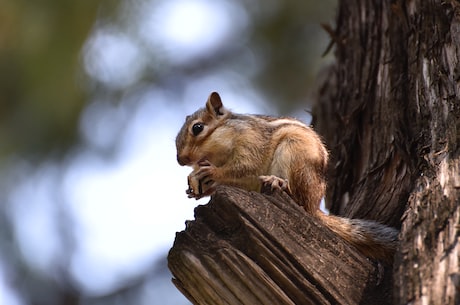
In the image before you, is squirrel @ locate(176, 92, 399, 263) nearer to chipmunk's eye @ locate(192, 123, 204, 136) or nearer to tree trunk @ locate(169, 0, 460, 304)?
chipmunk's eye @ locate(192, 123, 204, 136)

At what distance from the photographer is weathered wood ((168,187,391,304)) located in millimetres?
2678

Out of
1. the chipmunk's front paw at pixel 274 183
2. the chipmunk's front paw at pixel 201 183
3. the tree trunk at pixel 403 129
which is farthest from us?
the chipmunk's front paw at pixel 201 183

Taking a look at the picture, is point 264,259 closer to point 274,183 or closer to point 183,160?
point 274,183

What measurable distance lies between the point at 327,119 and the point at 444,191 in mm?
2517

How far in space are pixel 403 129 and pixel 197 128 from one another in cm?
Answer: 106

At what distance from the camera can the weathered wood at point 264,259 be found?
2678mm

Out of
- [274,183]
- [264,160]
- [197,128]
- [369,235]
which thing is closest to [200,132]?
[197,128]

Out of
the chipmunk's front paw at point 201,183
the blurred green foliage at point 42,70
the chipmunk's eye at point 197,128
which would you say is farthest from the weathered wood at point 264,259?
the blurred green foliage at point 42,70

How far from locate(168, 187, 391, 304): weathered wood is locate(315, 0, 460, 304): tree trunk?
23 cm

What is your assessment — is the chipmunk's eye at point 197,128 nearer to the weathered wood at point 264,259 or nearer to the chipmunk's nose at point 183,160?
the chipmunk's nose at point 183,160

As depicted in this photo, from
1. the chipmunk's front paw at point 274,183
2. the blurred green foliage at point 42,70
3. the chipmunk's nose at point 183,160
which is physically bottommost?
the chipmunk's front paw at point 274,183

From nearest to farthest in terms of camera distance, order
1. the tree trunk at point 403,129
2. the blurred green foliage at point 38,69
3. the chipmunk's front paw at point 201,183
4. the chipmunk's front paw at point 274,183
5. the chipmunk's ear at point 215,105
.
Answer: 1. the tree trunk at point 403,129
2. the chipmunk's front paw at point 274,183
3. the chipmunk's front paw at point 201,183
4. the chipmunk's ear at point 215,105
5. the blurred green foliage at point 38,69

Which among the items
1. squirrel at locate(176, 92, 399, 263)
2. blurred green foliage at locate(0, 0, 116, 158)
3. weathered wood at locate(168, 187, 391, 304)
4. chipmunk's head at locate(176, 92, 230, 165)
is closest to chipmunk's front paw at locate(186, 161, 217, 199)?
squirrel at locate(176, 92, 399, 263)

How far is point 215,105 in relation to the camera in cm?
459
